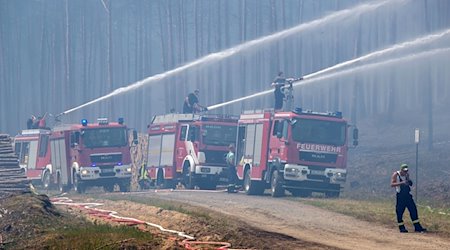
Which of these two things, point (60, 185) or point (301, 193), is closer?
point (301, 193)

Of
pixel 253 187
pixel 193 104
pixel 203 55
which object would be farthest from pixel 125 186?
pixel 203 55

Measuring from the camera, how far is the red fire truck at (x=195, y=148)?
138ft

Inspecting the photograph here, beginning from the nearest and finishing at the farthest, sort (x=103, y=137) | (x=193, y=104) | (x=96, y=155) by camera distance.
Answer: (x=96, y=155) → (x=103, y=137) → (x=193, y=104)

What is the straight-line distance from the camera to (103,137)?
44.6m

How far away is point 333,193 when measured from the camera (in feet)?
121

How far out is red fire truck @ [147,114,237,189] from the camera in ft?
138

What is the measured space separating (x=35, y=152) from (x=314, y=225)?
1239 inches

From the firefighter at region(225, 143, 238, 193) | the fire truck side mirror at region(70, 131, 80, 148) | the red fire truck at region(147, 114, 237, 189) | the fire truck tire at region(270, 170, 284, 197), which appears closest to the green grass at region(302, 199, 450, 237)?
the fire truck tire at region(270, 170, 284, 197)

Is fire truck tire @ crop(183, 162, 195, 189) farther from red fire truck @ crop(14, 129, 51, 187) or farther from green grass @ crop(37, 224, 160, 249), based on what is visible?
green grass @ crop(37, 224, 160, 249)

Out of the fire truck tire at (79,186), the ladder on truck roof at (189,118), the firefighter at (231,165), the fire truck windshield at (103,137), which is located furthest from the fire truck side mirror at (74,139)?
the firefighter at (231,165)

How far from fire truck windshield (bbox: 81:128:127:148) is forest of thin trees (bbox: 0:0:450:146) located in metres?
26.1

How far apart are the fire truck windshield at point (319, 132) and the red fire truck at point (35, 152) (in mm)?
19392

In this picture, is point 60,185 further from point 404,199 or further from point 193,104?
point 404,199

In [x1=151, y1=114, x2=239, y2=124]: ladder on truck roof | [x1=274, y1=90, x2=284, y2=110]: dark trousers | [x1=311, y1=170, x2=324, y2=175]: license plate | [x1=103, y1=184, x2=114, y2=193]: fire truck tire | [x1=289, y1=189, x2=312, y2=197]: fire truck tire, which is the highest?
[x1=274, y1=90, x2=284, y2=110]: dark trousers
